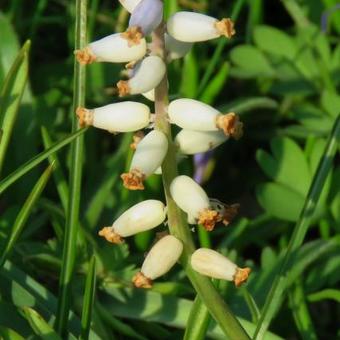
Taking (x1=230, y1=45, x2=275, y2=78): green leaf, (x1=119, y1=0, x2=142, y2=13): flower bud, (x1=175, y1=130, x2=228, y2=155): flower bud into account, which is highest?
(x1=119, y1=0, x2=142, y2=13): flower bud

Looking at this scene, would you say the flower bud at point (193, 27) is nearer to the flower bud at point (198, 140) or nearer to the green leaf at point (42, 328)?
the flower bud at point (198, 140)

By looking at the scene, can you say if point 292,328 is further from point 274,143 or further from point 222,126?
point 222,126

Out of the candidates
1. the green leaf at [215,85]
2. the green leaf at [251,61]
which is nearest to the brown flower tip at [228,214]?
the green leaf at [215,85]

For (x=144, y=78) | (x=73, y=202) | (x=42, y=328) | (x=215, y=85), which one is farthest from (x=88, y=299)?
(x=215, y=85)

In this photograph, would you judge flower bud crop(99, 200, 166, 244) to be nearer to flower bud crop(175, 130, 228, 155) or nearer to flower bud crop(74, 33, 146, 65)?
flower bud crop(175, 130, 228, 155)

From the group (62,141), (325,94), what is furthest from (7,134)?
(325,94)

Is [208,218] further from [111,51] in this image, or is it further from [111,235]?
[111,51]

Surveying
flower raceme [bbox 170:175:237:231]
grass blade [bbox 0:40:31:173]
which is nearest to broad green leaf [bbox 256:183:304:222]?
grass blade [bbox 0:40:31:173]
